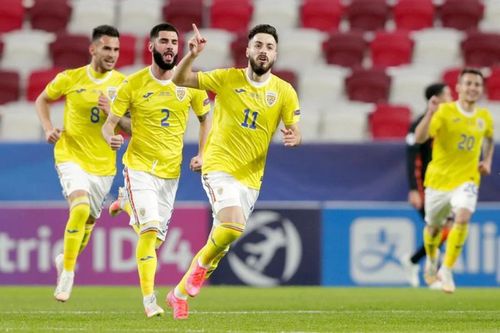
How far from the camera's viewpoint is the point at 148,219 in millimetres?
9500

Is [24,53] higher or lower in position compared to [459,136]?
higher

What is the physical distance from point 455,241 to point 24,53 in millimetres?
7996

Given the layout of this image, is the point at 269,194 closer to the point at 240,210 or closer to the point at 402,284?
the point at 402,284

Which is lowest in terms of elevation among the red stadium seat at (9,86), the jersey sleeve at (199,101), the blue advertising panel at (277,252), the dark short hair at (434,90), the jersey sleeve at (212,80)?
the blue advertising panel at (277,252)

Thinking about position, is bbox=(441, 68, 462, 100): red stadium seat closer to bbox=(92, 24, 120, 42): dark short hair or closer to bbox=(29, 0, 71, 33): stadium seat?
bbox=(29, 0, 71, 33): stadium seat

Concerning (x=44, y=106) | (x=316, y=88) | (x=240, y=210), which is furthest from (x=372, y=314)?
(x=316, y=88)

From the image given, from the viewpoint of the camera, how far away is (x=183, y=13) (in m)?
19.0

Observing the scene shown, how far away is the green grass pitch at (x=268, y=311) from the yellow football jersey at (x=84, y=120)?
4.14ft

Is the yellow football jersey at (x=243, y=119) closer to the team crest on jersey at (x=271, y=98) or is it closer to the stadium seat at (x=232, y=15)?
the team crest on jersey at (x=271, y=98)

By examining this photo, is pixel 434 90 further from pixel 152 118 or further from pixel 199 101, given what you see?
pixel 152 118

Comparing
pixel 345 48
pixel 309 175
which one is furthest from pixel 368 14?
pixel 309 175

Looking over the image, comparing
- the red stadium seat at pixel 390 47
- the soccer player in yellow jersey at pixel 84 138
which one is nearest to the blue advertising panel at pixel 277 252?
the soccer player in yellow jersey at pixel 84 138

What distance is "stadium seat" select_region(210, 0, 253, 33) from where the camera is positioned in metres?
19.2

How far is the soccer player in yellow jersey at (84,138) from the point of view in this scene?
10977 mm
